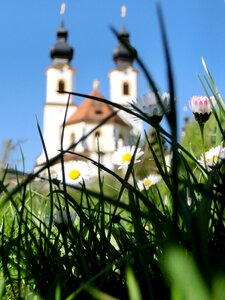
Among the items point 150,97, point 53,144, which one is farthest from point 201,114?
point 53,144

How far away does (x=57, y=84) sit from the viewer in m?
34.3

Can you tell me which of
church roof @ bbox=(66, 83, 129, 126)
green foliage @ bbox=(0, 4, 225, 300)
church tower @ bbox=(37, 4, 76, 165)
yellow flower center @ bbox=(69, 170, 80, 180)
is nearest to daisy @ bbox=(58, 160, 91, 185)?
yellow flower center @ bbox=(69, 170, 80, 180)

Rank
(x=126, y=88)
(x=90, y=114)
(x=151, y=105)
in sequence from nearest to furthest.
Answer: (x=151, y=105) < (x=90, y=114) < (x=126, y=88)

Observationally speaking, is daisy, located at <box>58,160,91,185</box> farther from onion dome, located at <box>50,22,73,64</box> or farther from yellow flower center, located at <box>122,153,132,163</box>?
onion dome, located at <box>50,22,73,64</box>

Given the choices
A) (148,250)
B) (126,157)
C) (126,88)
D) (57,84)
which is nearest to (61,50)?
(57,84)

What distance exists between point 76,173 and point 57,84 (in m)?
33.7

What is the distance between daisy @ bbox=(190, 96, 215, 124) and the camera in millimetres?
696

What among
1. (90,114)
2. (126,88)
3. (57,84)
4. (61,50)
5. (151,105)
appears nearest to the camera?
(151,105)

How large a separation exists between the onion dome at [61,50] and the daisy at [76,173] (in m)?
33.2

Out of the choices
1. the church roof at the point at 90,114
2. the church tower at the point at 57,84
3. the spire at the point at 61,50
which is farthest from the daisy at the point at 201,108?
the spire at the point at 61,50

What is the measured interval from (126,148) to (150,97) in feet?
1.47

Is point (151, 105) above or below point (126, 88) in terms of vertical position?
below

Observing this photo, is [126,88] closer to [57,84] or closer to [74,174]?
[57,84]

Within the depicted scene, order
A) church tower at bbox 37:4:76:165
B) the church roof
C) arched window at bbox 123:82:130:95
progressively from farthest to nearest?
arched window at bbox 123:82:130:95
church tower at bbox 37:4:76:165
the church roof
